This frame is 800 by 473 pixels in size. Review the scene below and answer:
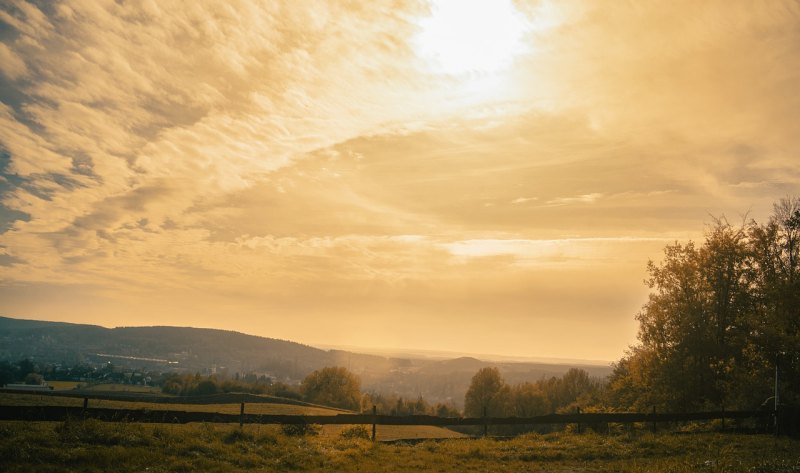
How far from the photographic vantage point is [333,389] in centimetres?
9769

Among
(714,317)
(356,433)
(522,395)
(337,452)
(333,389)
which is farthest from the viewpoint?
(522,395)

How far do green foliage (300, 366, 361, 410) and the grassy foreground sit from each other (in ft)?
255

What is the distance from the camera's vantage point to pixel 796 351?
29984 mm

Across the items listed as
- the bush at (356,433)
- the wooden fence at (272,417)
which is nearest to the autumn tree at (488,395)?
the wooden fence at (272,417)

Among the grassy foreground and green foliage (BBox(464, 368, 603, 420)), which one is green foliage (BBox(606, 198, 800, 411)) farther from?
green foliage (BBox(464, 368, 603, 420))

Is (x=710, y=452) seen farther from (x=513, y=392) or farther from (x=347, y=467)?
(x=513, y=392)

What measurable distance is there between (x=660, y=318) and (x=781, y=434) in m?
14.2

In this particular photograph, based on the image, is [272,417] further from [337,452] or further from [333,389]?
[333,389]

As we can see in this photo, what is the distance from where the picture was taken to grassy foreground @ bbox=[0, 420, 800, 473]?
12898mm

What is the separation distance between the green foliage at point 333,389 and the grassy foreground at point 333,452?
77626mm

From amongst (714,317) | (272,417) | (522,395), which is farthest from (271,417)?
(522,395)

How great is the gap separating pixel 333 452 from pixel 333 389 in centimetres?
8433

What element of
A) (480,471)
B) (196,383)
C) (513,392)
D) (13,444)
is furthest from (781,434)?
(196,383)

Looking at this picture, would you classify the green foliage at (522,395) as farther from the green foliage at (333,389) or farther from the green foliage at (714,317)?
the green foliage at (714,317)
